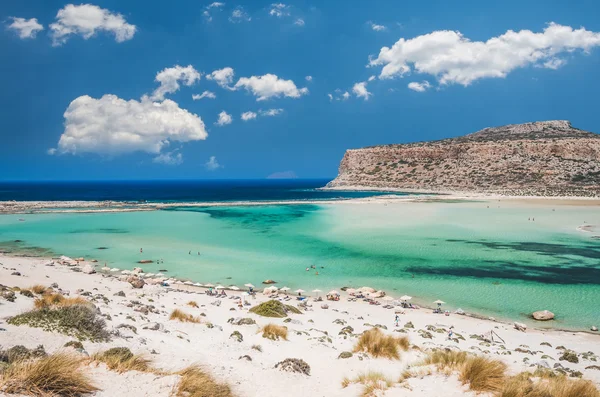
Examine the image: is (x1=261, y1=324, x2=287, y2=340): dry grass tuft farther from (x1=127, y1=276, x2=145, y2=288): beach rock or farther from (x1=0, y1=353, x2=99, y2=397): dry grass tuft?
(x1=127, y1=276, x2=145, y2=288): beach rock

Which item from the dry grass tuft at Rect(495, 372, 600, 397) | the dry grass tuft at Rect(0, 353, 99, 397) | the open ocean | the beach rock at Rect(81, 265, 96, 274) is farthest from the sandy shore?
the beach rock at Rect(81, 265, 96, 274)

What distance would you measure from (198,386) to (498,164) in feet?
364

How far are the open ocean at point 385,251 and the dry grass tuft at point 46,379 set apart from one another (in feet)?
50.7

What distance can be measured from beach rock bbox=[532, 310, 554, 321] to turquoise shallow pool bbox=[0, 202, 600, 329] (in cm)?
34

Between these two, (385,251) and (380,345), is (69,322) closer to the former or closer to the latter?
(380,345)

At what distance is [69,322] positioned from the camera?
8.52 meters

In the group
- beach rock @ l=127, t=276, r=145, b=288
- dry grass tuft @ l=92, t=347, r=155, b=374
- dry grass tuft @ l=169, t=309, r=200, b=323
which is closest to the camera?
dry grass tuft @ l=92, t=347, r=155, b=374

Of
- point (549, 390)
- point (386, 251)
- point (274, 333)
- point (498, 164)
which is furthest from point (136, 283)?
point (498, 164)

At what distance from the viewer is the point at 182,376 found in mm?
6465

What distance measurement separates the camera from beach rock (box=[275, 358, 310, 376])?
26.2ft

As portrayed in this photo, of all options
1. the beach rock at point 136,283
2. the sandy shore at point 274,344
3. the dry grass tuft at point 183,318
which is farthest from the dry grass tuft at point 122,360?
the beach rock at point 136,283

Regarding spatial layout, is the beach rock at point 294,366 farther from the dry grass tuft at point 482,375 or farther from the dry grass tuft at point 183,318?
the dry grass tuft at point 183,318

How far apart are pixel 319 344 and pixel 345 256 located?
17.7 m

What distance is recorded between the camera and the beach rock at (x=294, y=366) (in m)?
7.98
